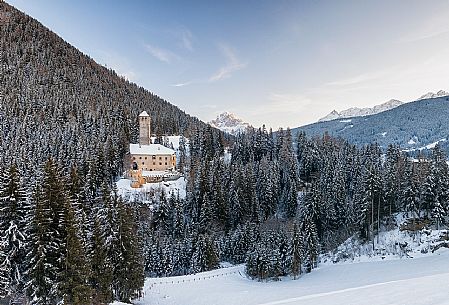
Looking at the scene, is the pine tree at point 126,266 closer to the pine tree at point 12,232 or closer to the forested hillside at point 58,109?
the pine tree at point 12,232

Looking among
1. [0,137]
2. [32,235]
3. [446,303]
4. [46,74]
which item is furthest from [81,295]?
[46,74]

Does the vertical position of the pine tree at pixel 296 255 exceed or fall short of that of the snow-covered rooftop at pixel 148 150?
it falls short

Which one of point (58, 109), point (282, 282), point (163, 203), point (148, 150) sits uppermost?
point (58, 109)

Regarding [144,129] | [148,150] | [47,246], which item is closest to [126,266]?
[47,246]

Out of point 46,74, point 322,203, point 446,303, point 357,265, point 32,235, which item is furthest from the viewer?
point 46,74

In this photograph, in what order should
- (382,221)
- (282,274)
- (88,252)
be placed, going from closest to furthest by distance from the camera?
1. (88,252)
2. (282,274)
3. (382,221)

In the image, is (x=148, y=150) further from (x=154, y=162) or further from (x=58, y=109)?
(x=58, y=109)

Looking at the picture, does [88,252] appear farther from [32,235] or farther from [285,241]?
[285,241]

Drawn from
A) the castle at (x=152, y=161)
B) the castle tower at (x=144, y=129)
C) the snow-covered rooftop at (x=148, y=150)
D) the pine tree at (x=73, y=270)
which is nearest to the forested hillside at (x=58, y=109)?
the snow-covered rooftop at (x=148, y=150)

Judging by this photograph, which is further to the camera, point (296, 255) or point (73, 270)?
point (296, 255)

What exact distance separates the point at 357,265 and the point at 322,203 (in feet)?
63.0

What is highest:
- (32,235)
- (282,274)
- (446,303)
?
(32,235)

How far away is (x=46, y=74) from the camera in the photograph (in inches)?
6280

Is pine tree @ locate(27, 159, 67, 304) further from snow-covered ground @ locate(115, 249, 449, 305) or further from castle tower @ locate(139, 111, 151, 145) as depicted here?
castle tower @ locate(139, 111, 151, 145)
